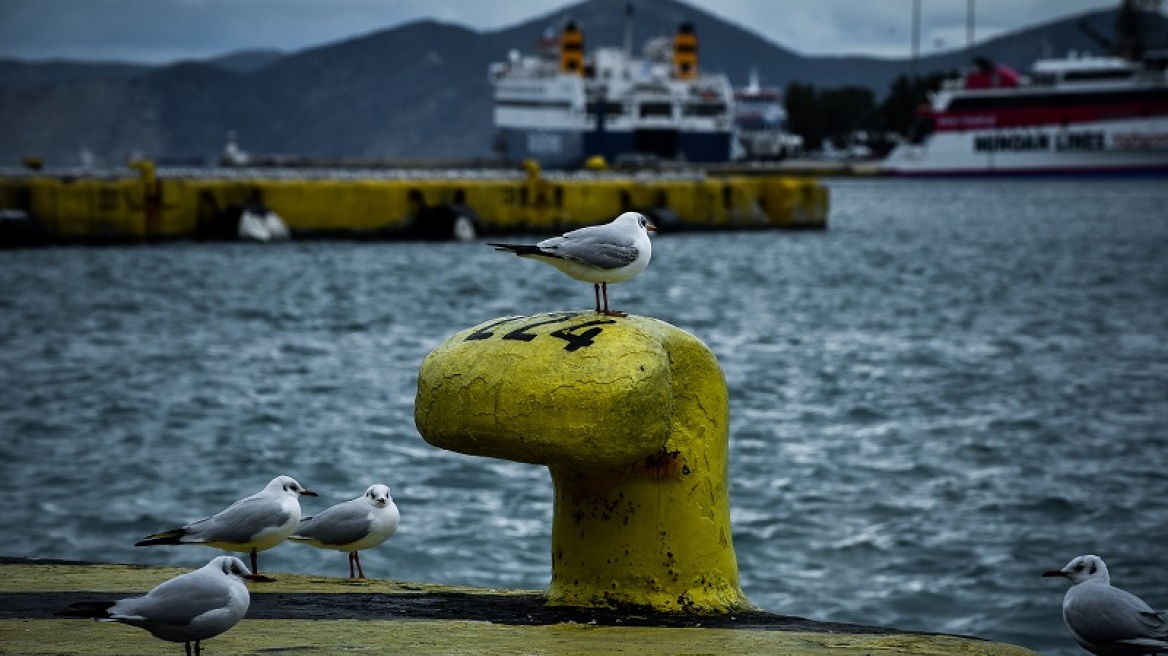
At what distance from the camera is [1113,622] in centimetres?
414

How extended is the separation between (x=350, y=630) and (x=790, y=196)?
40.0m

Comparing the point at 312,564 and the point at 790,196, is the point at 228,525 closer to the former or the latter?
the point at 312,564

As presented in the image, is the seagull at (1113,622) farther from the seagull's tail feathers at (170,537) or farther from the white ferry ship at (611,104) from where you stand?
the white ferry ship at (611,104)

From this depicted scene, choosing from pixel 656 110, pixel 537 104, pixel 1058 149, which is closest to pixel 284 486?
pixel 656 110

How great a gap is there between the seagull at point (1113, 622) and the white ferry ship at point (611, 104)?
275ft

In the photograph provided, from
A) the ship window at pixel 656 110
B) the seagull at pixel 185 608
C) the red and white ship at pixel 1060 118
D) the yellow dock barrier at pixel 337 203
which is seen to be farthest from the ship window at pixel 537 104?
the seagull at pixel 185 608

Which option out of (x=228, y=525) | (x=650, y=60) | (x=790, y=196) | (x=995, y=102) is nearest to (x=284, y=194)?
(x=790, y=196)

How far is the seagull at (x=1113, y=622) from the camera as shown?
4113 mm

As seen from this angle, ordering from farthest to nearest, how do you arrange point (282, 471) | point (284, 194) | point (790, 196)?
point (790, 196) → point (284, 194) → point (282, 471)

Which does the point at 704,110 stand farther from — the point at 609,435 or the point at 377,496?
the point at 609,435

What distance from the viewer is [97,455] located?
39.9 feet

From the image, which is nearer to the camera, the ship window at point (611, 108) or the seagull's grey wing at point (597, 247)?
the seagull's grey wing at point (597, 247)

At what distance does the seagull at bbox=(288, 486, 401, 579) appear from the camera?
16.9 ft

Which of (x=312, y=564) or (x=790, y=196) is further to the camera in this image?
(x=790, y=196)
